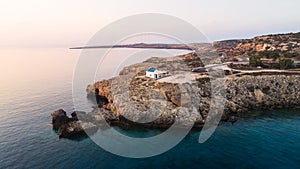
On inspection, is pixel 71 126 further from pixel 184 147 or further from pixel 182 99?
pixel 182 99

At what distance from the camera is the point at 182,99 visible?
55688 mm

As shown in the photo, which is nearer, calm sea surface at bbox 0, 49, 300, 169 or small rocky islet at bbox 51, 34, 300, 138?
calm sea surface at bbox 0, 49, 300, 169

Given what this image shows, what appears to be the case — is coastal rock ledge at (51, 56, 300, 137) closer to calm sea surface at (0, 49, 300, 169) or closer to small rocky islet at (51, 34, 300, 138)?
small rocky islet at (51, 34, 300, 138)

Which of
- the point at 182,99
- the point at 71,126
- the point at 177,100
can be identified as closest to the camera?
the point at 71,126

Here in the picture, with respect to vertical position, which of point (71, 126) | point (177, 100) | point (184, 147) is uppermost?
point (177, 100)

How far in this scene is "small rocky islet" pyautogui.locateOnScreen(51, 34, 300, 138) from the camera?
167 ft

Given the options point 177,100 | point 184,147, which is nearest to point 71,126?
point 184,147

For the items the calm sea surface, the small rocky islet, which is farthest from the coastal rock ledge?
the calm sea surface

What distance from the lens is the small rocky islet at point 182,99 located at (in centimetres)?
5094

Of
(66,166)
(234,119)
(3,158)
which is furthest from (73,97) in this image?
(234,119)

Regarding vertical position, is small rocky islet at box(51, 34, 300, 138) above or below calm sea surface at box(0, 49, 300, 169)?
above

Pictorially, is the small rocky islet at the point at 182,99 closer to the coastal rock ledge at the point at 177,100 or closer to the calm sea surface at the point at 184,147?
the coastal rock ledge at the point at 177,100

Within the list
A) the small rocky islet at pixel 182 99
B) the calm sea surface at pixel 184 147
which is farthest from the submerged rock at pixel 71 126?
the calm sea surface at pixel 184 147

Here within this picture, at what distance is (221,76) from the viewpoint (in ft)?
237
